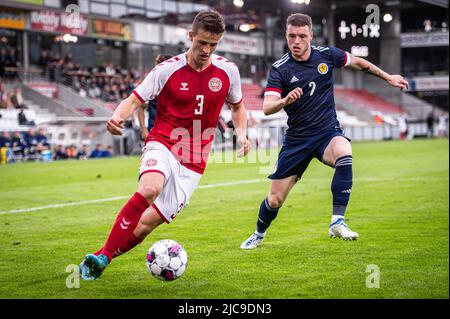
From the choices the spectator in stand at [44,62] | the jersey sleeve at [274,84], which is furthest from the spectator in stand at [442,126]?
the jersey sleeve at [274,84]

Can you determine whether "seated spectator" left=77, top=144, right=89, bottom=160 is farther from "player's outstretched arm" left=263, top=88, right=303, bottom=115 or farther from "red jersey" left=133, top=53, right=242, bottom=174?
"red jersey" left=133, top=53, right=242, bottom=174

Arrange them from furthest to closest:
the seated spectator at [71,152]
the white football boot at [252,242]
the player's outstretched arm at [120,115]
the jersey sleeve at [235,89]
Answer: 1. the seated spectator at [71,152]
2. the white football boot at [252,242]
3. the jersey sleeve at [235,89]
4. the player's outstretched arm at [120,115]

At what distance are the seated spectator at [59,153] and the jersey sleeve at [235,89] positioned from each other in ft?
79.1

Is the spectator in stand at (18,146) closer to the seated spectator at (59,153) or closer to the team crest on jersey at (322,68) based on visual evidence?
the seated spectator at (59,153)

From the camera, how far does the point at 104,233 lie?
936cm

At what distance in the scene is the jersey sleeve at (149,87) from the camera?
618 centimetres

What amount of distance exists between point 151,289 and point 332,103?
11.1ft

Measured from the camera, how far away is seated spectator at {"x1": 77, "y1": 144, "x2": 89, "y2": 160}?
101 feet

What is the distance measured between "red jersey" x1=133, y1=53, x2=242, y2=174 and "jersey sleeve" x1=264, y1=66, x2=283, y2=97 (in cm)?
131

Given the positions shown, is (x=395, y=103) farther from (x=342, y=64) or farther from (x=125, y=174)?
(x=342, y=64)

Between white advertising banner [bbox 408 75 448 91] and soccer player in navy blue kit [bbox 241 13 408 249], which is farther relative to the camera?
white advertising banner [bbox 408 75 448 91]

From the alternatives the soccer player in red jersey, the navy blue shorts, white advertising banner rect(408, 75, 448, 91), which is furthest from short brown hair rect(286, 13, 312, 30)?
white advertising banner rect(408, 75, 448, 91)

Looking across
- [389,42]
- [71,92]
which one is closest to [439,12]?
[389,42]
